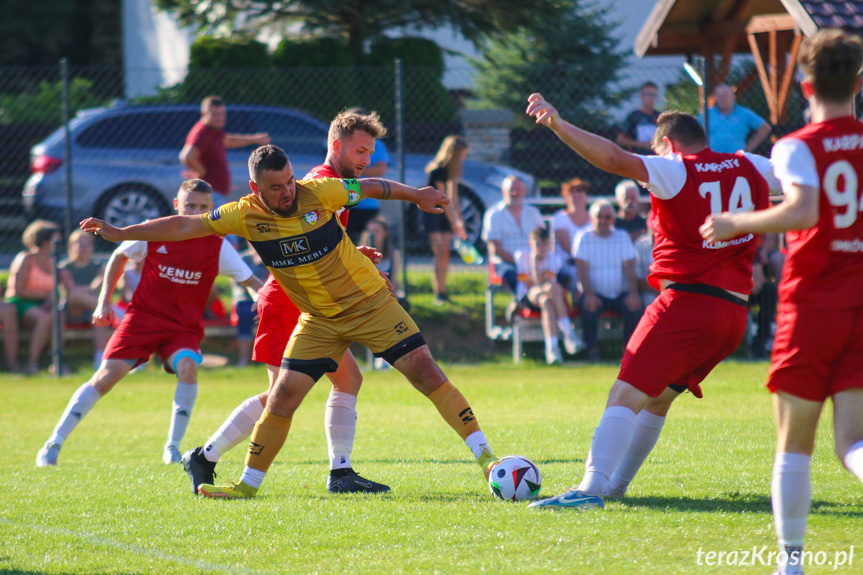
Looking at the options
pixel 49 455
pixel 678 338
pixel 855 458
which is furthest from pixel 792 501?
pixel 49 455

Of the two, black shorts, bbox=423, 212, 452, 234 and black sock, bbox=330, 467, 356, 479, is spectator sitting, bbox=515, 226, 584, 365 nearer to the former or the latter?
black shorts, bbox=423, 212, 452, 234

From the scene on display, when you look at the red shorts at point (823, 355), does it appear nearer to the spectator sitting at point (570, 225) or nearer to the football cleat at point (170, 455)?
the football cleat at point (170, 455)

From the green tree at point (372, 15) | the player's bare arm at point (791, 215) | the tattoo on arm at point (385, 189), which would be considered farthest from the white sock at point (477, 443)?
the green tree at point (372, 15)

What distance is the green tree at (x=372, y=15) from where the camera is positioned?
787 inches

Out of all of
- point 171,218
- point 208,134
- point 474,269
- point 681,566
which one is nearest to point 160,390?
point 208,134

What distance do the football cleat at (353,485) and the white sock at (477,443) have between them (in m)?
0.59

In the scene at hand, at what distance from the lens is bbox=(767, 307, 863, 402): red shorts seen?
11.2ft

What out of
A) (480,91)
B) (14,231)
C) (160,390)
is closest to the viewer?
(160,390)

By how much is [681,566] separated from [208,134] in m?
9.53

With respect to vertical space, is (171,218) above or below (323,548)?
above

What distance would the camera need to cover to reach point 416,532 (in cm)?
438

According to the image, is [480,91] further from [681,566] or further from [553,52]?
[681,566]

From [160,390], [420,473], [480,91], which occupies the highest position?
[480,91]

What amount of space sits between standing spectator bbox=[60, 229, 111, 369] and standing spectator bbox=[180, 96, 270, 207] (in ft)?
5.31
